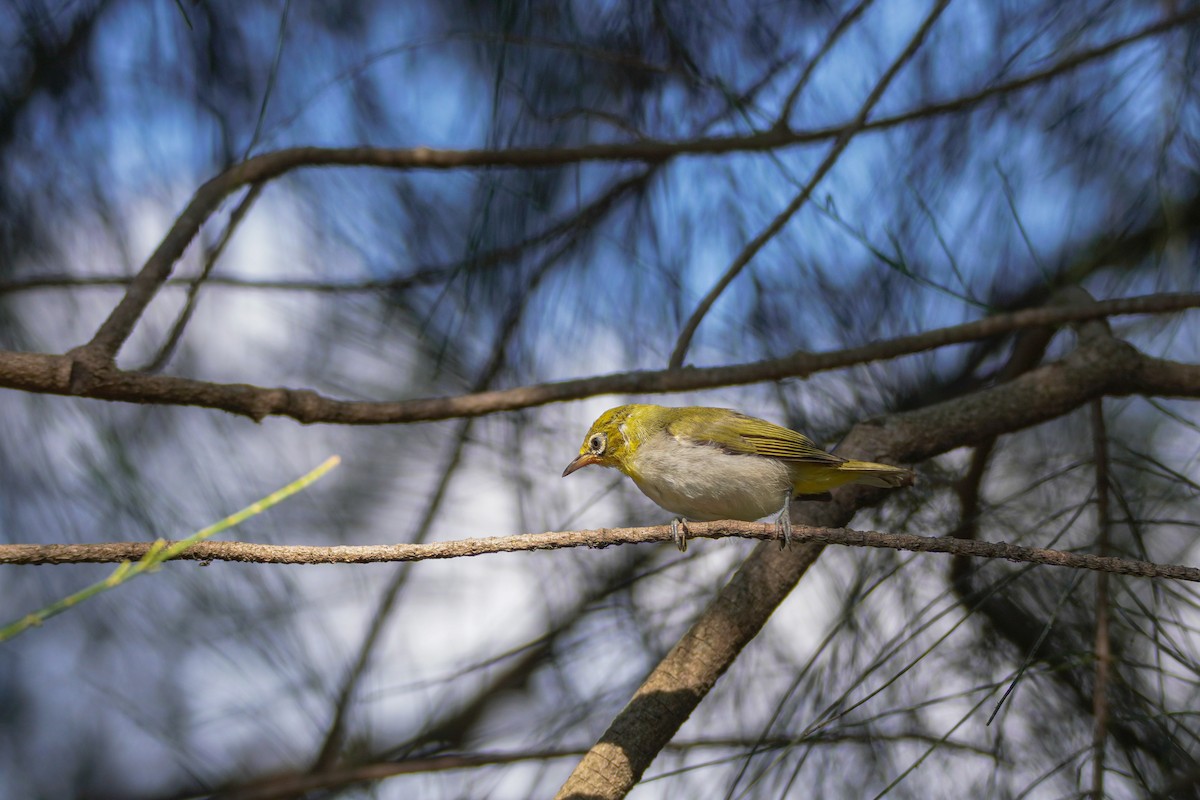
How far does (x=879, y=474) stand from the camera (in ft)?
6.02

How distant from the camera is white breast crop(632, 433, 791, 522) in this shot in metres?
1.95

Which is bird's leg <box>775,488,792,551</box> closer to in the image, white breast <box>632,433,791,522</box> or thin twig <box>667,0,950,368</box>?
white breast <box>632,433,791,522</box>

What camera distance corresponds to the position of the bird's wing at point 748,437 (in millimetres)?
1991

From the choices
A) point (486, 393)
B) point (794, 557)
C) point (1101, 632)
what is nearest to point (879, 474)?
point (794, 557)

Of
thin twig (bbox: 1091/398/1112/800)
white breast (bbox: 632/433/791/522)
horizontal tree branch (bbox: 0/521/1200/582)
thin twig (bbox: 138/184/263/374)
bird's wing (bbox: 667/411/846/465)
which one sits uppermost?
thin twig (bbox: 138/184/263/374)

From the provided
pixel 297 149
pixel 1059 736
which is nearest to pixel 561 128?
pixel 297 149

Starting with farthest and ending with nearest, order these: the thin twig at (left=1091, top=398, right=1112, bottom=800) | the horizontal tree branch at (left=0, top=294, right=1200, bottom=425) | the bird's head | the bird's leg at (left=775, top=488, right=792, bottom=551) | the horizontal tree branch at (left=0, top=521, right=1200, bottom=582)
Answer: the bird's head
the thin twig at (left=1091, top=398, right=1112, bottom=800)
the horizontal tree branch at (left=0, top=294, right=1200, bottom=425)
the bird's leg at (left=775, top=488, right=792, bottom=551)
the horizontal tree branch at (left=0, top=521, right=1200, bottom=582)

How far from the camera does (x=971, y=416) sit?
1.90m

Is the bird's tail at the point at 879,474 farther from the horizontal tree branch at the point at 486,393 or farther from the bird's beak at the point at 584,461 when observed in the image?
the bird's beak at the point at 584,461

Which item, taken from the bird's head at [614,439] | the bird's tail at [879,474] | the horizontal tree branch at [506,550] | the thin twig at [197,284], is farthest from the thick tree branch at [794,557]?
the thin twig at [197,284]

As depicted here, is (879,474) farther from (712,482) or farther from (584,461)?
(584,461)

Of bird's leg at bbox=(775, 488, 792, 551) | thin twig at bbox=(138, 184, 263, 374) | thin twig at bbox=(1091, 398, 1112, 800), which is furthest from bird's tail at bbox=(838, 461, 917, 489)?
thin twig at bbox=(138, 184, 263, 374)

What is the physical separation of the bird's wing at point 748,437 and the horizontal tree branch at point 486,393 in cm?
16

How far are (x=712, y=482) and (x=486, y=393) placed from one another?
1.56ft
